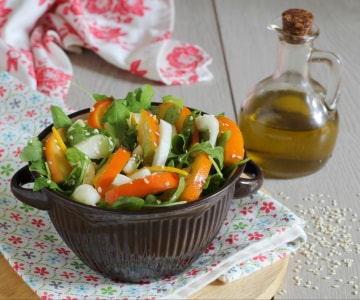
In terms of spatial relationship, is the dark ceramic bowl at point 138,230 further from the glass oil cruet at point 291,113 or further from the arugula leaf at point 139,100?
the glass oil cruet at point 291,113

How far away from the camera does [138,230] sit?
78cm

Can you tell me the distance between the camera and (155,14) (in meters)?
1.71

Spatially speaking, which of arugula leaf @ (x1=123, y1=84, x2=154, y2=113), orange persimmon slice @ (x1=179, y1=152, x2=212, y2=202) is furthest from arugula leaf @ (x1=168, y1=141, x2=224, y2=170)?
arugula leaf @ (x1=123, y1=84, x2=154, y2=113)

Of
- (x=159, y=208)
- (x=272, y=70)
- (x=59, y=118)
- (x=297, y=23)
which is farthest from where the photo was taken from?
(x=272, y=70)

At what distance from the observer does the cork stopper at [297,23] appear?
1067 mm

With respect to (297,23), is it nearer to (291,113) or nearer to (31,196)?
(291,113)

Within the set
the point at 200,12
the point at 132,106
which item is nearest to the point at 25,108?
the point at 132,106

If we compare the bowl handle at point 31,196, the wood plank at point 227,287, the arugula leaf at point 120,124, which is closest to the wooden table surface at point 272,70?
the wood plank at point 227,287

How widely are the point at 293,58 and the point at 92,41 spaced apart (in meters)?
0.60

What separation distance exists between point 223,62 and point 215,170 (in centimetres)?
80

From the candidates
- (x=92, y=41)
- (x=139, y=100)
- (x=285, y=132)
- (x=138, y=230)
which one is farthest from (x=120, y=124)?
(x=92, y=41)

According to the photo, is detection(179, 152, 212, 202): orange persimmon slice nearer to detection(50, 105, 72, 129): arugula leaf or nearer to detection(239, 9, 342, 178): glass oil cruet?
detection(50, 105, 72, 129): arugula leaf

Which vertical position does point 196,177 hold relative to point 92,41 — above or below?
above

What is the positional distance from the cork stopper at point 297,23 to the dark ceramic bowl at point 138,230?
306 mm
